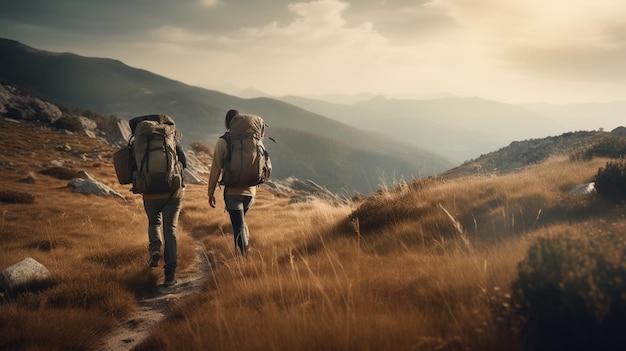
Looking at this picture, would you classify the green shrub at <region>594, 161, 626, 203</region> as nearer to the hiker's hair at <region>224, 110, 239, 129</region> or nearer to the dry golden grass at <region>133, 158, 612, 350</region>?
the dry golden grass at <region>133, 158, 612, 350</region>

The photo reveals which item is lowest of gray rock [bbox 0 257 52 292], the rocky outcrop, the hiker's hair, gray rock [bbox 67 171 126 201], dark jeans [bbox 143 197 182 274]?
gray rock [bbox 67 171 126 201]

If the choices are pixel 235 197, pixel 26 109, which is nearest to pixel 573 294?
pixel 235 197

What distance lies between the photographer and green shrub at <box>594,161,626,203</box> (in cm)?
591

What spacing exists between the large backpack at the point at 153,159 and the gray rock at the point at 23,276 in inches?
76.9

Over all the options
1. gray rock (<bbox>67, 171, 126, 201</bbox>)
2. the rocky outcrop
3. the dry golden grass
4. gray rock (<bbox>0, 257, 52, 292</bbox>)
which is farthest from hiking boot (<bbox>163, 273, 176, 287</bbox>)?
the rocky outcrop

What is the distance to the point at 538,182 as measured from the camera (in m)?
8.18

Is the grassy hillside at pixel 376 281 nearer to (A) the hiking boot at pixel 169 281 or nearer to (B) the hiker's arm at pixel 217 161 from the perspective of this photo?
(A) the hiking boot at pixel 169 281

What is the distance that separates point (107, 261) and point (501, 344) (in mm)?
7432

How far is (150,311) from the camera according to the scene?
500 cm

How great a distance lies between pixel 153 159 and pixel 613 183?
26.5 feet

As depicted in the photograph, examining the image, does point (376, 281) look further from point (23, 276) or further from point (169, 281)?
point (23, 276)

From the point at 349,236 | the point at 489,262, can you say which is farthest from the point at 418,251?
the point at 349,236

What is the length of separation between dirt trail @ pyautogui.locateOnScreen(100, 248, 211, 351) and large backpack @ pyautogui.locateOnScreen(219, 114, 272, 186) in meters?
2.05

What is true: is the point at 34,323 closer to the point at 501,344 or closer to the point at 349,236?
the point at 501,344
